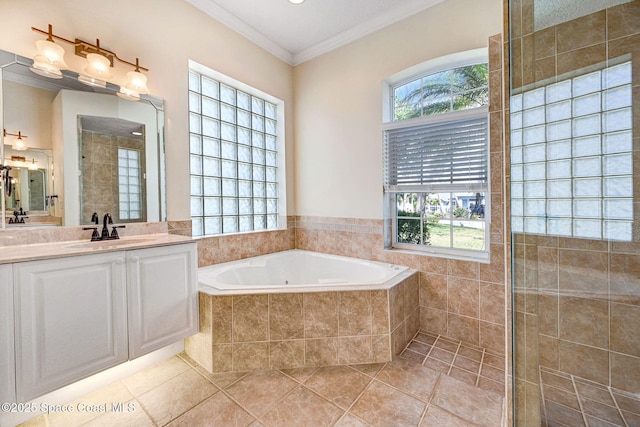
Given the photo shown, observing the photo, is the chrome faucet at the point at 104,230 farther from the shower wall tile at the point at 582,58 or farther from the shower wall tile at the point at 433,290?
the shower wall tile at the point at 582,58

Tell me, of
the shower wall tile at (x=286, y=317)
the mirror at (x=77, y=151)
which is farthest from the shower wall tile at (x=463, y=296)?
the mirror at (x=77, y=151)

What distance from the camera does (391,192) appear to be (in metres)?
2.65

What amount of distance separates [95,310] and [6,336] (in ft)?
1.02

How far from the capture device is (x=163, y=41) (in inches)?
84.0

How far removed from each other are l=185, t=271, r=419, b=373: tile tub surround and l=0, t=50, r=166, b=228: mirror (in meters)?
0.99

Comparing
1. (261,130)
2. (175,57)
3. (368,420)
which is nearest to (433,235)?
(368,420)

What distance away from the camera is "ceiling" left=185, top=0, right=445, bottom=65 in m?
2.35

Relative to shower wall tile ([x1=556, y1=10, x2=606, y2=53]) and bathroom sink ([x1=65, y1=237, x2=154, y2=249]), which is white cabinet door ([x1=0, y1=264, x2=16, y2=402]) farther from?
shower wall tile ([x1=556, y1=10, x2=606, y2=53])

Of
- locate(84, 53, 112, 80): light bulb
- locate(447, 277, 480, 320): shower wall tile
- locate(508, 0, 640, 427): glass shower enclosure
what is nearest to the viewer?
locate(508, 0, 640, 427): glass shower enclosure

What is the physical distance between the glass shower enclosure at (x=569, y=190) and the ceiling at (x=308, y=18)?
1.60 metres

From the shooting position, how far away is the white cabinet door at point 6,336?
3.78ft

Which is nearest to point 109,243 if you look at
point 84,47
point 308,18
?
point 84,47

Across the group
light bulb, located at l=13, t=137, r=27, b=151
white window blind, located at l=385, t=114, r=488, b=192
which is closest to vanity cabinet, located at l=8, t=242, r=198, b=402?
light bulb, located at l=13, t=137, r=27, b=151

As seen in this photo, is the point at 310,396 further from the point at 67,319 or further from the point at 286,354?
the point at 67,319
